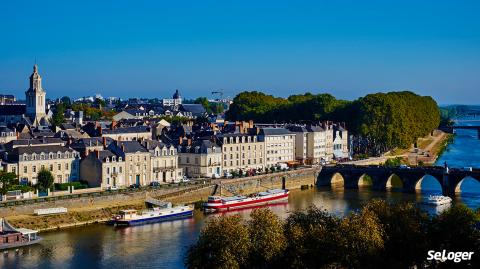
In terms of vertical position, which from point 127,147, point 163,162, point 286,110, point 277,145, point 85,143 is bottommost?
point 163,162

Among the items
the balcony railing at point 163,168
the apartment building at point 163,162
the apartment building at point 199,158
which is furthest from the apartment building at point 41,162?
the apartment building at point 199,158

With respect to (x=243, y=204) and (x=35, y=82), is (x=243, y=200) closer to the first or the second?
(x=243, y=204)

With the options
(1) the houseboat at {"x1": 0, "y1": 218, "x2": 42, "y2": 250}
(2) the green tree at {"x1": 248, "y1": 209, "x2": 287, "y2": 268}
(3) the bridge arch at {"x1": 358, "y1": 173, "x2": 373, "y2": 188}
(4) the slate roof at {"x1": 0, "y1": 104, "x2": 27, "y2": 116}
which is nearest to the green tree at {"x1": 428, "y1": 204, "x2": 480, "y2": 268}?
(2) the green tree at {"x1": 248, "y1": 209, "x2": 287, "y2": 268}

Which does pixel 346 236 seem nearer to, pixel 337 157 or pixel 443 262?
pixel 443 262

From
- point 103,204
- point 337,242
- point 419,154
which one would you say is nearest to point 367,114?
point 419,154

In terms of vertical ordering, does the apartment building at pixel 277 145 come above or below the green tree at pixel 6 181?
above

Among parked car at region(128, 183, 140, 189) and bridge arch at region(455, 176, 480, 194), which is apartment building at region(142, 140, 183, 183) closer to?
parked car at region(128, 183, 140, 189)

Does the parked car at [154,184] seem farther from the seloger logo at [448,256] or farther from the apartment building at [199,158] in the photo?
the seloger logo at [448,256]

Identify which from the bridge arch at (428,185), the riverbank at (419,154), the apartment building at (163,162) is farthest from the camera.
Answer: the riverbank at (419,154)
